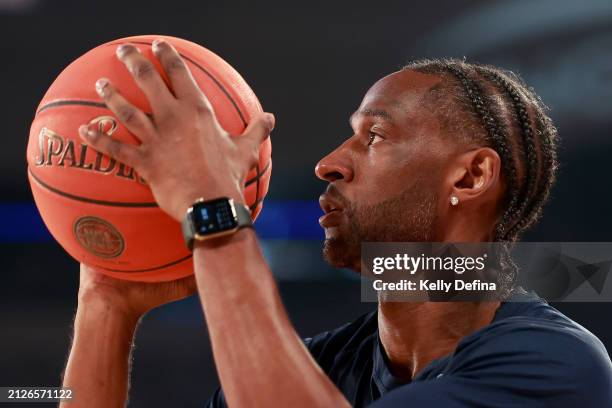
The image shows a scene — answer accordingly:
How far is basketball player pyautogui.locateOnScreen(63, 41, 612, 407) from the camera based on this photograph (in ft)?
5.43

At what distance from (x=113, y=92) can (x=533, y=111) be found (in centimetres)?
132

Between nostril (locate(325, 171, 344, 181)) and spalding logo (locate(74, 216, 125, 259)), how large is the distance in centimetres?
67

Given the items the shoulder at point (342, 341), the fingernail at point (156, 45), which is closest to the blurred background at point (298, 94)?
the shoulder at point (342, 341)

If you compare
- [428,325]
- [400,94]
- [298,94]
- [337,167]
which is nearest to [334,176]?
[337,167]

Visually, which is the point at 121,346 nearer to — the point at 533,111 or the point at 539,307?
the point at 539,307

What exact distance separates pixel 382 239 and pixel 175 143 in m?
0.78

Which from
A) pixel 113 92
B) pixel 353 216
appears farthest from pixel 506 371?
pixel 113 92

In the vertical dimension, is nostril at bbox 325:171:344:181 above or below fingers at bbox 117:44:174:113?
below

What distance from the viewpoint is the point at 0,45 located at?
468 centimetres

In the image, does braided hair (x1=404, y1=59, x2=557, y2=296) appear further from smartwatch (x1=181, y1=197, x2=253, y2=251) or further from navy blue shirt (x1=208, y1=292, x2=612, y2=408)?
smartwatch (x1=181, y1=197, x2=253, y2=251)

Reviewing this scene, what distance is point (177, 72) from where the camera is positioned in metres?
1.78

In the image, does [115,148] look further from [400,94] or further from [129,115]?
[400,94]

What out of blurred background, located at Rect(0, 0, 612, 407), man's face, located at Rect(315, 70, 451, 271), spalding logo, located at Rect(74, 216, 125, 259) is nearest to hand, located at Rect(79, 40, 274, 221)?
spalding logo, located at Rect(74, 216, 125, 259)

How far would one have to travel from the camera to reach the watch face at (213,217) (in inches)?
65.0
